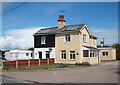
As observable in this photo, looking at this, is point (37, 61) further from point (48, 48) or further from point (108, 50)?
point (108, 50)

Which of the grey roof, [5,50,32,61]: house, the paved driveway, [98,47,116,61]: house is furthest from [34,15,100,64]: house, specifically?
the paved driveway

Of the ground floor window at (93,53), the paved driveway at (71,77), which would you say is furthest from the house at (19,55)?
the paved driveway at (71,77)

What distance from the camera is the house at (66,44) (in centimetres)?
2936

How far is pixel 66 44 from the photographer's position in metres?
30.3

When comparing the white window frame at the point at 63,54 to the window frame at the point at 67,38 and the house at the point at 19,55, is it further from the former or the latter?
the house at the point at 19,55

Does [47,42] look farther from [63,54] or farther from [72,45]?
[72,45]

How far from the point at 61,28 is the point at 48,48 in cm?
443

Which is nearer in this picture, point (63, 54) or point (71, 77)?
point (71, 77)

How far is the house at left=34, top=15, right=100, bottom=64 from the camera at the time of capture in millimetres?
29359

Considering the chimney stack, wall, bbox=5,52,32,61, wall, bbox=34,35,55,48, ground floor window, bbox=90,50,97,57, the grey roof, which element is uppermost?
the chimney stack

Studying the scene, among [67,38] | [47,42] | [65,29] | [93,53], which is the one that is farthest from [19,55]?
[93,53]

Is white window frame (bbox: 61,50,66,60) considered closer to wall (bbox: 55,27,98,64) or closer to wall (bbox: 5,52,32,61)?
wall (bbox: 55,27,98,64)

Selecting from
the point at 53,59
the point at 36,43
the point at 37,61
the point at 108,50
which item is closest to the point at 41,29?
the point at 36,43

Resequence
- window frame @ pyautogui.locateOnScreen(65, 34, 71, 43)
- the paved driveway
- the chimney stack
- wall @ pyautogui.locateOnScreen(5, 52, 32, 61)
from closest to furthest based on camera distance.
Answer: the paved driveway, window frame @ pyautogui.locateOnScreen(65, 34, 71, 43), the chimney stack, wall @ pyautogui.locateOnScreen(5, 52, 32, 61)
